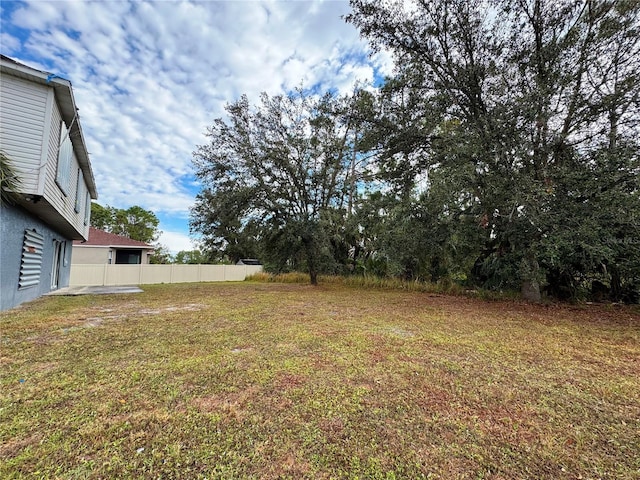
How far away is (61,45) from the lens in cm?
629

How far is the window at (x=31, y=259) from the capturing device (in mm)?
6180

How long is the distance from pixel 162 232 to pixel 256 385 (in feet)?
111

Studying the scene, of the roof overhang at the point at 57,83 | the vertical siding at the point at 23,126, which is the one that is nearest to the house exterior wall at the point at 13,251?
the vertical siding at the point at 23,126

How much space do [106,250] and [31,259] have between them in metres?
12.2

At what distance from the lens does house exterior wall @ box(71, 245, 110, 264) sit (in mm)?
16781

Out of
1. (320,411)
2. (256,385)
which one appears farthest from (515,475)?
(256,385)

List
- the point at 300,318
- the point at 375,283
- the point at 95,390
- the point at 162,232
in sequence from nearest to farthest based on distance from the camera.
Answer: the point at 95,390 < the point at 300,318 < the point at 375,283 < the point at 162,232

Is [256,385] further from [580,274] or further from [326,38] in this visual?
[580,274]

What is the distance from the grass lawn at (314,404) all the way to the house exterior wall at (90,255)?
51.0 ft

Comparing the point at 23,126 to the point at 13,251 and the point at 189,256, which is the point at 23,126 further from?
the point at 189,256

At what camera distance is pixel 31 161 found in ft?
16.5

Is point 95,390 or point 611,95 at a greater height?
point 611,95

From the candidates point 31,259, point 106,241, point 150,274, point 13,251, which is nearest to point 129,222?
point 106,241

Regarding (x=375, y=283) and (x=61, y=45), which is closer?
(x=61, y=45)
